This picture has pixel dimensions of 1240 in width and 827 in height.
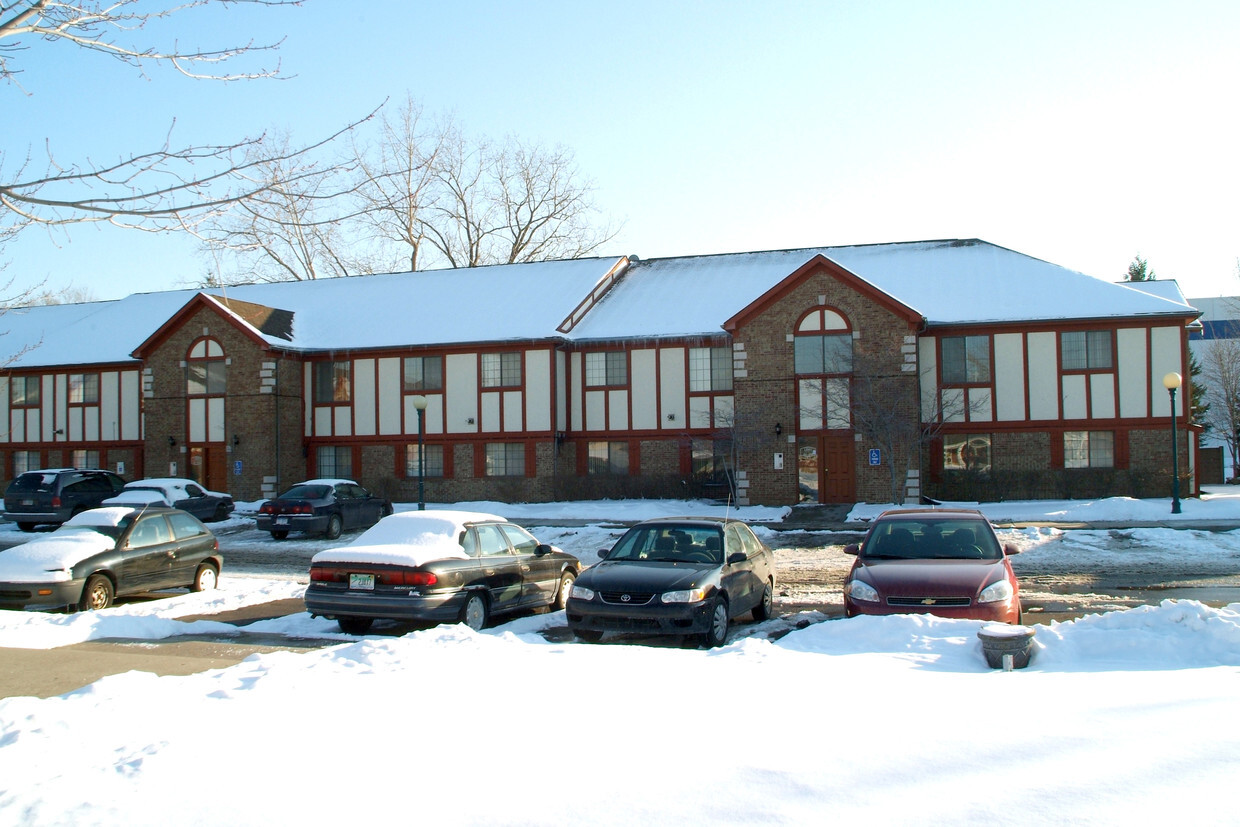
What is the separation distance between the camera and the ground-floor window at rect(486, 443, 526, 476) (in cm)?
3344

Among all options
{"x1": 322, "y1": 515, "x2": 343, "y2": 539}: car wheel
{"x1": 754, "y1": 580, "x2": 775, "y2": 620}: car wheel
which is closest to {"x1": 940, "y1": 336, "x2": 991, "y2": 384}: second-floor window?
{"x1": 322, "y1": 515, "x2": 343, "y2": 539}: car wheel

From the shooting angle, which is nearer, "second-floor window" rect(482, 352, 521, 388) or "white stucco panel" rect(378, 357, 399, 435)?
"second-floor window" rect(482, 352, 521, 388)

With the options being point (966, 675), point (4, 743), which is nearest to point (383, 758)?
point (4, 743)

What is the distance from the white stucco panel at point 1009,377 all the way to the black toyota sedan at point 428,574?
21.5m

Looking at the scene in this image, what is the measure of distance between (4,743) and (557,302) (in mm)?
29958

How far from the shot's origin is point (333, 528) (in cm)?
2573

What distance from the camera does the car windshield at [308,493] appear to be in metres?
25.9

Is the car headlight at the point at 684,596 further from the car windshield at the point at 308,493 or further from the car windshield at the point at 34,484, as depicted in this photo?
the car windshield at the point at 34,484

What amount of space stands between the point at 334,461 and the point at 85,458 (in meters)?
Answer: 11.0

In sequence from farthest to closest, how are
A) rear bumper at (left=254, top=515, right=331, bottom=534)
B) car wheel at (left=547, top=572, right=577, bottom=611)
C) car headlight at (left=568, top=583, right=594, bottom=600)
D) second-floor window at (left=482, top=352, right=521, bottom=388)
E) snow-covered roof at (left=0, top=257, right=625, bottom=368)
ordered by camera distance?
snow-covered roof at (left=0, top=257, right=625, bottom=368) < second-floor window at (left=482, top=352, right=521, bottom=388) < rear bumper at (left=254, top=515, right=331, bottom=534) < car wheel at (left=547, top=572, right=577, bottom=611) < car headlight at (left=568, top=583, right=594, bottom=600)

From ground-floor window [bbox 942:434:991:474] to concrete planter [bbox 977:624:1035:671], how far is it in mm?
23465

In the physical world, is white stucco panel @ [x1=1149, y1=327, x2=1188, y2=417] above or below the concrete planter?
above

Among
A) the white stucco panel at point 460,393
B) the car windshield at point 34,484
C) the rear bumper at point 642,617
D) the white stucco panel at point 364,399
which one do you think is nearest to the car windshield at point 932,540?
the rear bumper at point 642,617

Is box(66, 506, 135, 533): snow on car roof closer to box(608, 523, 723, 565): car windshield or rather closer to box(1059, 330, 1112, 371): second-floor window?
box(608, 523, 723, 565): car windshield
